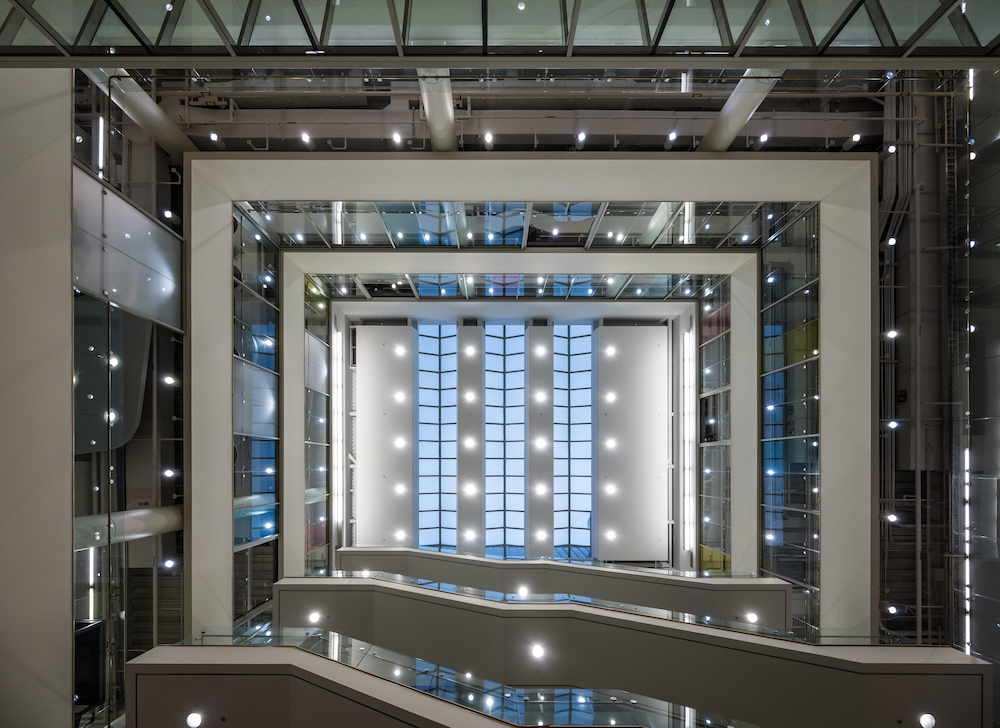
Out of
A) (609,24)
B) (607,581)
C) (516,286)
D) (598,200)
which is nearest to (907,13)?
(609,24)

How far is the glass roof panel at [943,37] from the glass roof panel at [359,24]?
4138 mm

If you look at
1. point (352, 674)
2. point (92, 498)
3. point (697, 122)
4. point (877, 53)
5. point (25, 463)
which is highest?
point (697, 122)

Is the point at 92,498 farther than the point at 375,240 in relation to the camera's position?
No

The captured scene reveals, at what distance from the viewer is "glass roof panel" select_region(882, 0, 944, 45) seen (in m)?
4.66

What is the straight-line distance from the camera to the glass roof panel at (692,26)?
4.78 m

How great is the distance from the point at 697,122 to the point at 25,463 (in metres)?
10.8

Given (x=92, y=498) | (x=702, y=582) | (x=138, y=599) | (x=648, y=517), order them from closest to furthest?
(x=92, y=498)
(x=138, y=599)
(x=702, y=582)
(x=648, y=517)

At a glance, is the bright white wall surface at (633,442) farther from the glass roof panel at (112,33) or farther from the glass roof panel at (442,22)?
the glass roof panel at (112,33)

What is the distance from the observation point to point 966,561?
12.2m

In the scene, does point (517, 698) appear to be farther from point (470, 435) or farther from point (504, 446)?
point (504, 446)

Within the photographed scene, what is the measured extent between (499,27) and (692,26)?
1.47 metres

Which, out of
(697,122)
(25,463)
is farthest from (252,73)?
(697,122)

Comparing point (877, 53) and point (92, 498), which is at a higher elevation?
point (877, 53)

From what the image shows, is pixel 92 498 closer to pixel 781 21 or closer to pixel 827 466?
pixel 781 21
